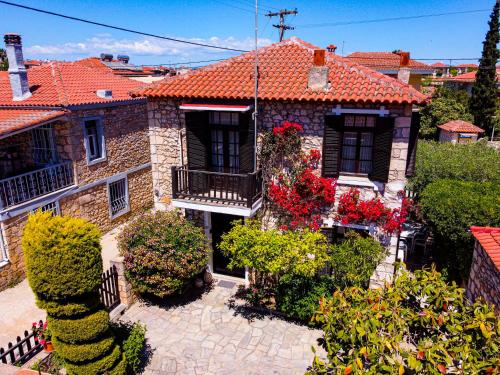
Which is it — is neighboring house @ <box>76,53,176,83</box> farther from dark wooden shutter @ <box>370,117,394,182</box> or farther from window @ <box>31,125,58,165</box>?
dark wooden shutter @ <box>370,117,394,182</box>

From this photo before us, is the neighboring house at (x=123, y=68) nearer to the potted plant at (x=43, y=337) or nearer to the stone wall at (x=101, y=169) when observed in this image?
the stone wall at (x=101, y=169)

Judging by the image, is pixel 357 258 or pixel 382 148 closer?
pixel 357 258

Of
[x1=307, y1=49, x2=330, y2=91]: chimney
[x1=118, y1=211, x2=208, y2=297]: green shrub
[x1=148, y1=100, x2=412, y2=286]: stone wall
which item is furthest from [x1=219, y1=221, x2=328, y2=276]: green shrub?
[x1=307, y1=49, x2=330, y2=91]: chimney

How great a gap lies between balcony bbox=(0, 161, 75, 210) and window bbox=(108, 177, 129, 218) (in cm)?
250

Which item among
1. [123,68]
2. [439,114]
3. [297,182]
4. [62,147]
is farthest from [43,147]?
[439,114]

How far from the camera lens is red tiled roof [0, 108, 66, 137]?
455 inches

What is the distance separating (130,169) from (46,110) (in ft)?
16.5

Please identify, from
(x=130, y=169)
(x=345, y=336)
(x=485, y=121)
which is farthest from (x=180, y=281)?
(x=485, y=121)

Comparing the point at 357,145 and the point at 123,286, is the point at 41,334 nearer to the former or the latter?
the point at 123,286

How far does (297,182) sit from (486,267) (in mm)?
4995

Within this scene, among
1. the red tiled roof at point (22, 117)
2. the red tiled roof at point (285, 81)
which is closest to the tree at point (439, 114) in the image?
the red tiled roof at point (285, 81)

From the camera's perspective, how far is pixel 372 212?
991 cm

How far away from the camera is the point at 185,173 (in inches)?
441

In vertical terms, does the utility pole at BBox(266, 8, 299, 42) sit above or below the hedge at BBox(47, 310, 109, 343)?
above
